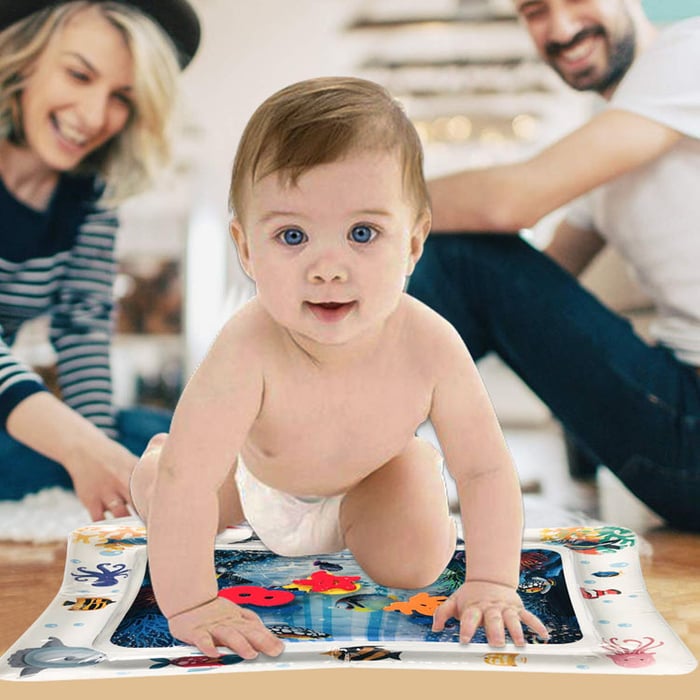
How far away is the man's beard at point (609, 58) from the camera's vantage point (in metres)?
1.21

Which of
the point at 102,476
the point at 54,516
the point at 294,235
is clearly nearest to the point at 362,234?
the point at 294,235

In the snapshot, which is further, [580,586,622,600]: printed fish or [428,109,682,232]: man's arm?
[428,109,682,232]: man's arm

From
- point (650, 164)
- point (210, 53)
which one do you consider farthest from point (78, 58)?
point (210, 53)

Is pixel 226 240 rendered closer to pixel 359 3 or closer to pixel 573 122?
pixel 359 3

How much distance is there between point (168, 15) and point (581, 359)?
0.83 metres

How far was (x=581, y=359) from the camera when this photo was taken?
1.09 meters

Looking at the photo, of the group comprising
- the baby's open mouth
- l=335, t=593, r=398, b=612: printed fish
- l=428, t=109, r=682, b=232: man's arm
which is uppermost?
l=428, t=109, r=682, b=232: man's arm

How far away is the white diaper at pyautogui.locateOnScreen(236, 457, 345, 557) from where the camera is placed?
2.69ft

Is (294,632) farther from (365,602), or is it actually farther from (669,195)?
(669,195)

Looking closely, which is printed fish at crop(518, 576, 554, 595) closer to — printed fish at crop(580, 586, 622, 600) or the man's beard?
printed fish at crop(580, 586, 622, 600)

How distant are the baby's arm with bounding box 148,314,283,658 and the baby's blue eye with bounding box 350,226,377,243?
141 mm

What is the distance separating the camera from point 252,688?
551mm

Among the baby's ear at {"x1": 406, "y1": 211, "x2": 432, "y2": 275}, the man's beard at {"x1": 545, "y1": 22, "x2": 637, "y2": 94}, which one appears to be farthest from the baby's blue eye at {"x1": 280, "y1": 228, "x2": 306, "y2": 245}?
the man's beard at {"x1": 545, "y1": 22, "x2": 637, "y2": 94}

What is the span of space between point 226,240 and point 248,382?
9.68 ft
